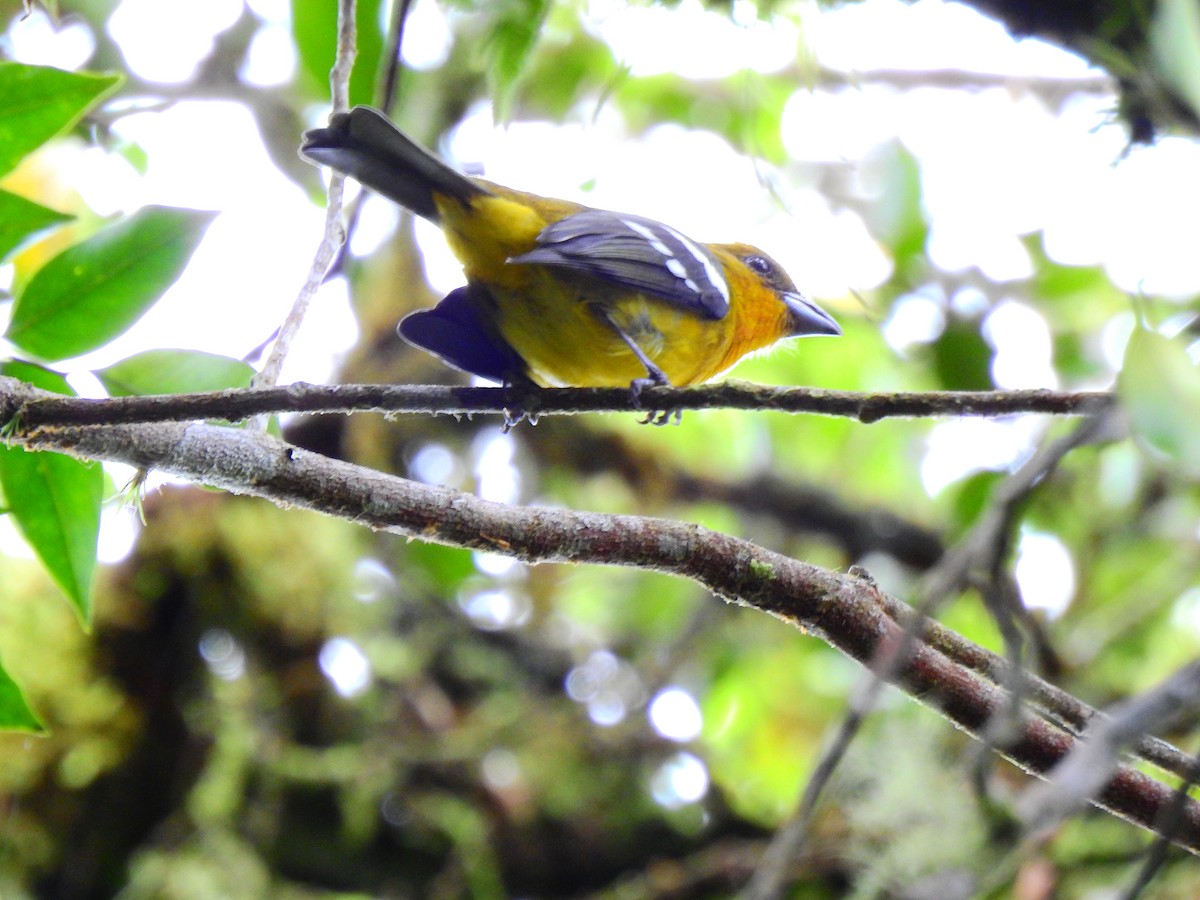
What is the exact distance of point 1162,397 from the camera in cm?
129

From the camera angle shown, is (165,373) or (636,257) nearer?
(165,373)

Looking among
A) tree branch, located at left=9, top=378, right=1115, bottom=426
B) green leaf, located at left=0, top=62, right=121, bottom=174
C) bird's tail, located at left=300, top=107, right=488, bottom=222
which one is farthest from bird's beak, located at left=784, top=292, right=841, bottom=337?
green leaf, located at left=0, top=62, right=121, bottom=174

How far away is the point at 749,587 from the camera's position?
1640 mm

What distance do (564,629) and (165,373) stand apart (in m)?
3.10

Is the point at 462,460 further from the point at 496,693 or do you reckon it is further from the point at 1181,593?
the point at 1181,593

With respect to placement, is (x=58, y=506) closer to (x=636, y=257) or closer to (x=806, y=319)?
(x=636, y=257)

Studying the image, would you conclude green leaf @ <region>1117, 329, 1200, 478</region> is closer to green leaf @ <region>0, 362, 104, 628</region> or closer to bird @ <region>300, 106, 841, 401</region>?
green leaf @ <region>0, 362, 104, 628</region>

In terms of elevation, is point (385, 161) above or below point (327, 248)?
above

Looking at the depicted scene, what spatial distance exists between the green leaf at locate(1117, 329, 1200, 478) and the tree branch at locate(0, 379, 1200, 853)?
1.55 ft

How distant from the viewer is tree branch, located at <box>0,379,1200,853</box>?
5.11 feet

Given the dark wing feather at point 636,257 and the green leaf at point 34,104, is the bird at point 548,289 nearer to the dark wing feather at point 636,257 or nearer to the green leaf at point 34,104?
the dark wing feather at point 636,257

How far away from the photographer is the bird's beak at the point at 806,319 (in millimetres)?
3834

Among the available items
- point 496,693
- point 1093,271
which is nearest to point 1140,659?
point 1093,271

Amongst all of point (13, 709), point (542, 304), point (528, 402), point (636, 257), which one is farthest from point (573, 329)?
point (13, 709)
